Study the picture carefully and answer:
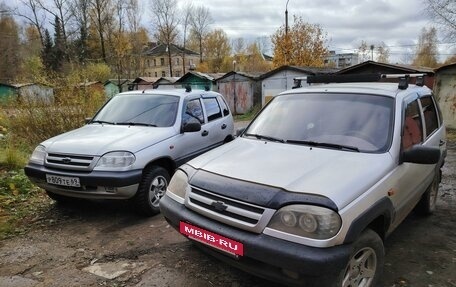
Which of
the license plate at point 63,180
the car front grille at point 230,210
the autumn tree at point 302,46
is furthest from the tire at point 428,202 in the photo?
the autumn tree at point 302,46

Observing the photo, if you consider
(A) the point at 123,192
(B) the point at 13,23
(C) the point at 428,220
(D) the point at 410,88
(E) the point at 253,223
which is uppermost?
(B) the point at 13,23

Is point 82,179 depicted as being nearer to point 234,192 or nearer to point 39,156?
point 39,156

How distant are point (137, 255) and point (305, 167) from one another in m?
2.17

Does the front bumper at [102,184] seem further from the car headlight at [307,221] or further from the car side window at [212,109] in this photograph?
the car headlight at [307,221]

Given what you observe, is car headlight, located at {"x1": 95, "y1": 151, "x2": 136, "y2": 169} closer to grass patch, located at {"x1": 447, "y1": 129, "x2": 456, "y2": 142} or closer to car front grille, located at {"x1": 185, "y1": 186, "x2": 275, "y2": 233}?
car front grille, located at {"x1": 185, "y1": 186, "x2": 275, "y2": 233}

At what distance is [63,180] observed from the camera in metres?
4.61

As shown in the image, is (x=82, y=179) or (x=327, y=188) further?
(x=82, y=179)

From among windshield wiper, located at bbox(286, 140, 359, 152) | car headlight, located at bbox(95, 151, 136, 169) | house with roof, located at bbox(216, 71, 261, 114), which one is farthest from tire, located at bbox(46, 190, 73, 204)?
house with roof, located at bbox(216, 71, 261, 114)

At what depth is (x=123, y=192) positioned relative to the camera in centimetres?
454

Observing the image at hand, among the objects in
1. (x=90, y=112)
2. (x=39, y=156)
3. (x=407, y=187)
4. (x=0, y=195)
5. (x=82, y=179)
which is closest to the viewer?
(x=407, y=187)

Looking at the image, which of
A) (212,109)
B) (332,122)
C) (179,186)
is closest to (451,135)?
(212,109)

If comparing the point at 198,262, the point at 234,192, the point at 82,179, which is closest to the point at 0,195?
the point at 82,179

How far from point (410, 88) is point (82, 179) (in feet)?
13.6

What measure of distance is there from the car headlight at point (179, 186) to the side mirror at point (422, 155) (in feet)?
6.54
